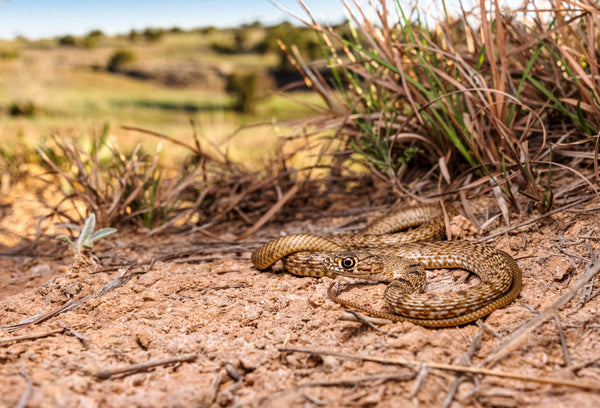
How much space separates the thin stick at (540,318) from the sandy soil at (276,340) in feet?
0.05

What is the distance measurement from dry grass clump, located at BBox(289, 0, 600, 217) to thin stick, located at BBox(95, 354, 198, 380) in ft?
7.66

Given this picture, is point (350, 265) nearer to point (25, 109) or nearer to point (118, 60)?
point (25, 109)

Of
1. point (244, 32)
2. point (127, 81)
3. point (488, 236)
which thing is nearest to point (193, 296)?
point (488, 236)

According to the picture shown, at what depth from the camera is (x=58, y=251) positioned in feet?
14.6

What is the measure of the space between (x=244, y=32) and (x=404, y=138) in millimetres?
39052

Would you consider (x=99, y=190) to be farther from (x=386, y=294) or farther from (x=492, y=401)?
(x=492, y=401)

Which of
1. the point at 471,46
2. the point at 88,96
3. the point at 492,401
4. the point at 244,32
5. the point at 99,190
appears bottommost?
the point at 492,401

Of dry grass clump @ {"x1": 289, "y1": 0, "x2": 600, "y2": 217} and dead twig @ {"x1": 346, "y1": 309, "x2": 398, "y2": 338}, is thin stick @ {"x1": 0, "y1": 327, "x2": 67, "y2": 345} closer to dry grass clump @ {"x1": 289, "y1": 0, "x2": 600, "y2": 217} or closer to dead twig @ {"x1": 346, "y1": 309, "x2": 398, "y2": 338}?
dead twig @ {"x1": 346, "y1": 309, "x2": 398, "y2": 338}

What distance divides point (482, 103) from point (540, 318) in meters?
2.12

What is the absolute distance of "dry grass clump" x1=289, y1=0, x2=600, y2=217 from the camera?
343cm

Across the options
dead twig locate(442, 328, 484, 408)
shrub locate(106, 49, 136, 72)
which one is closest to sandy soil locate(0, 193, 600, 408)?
dead twig locate(442, 328, 484, 408)

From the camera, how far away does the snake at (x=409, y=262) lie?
2.57 meters

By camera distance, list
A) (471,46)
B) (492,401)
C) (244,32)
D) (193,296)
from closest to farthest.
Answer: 1. (492,401)
2. (193,296)
3. (471,46)
4. (244,32)

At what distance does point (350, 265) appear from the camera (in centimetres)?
315
